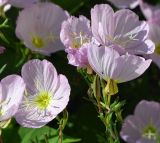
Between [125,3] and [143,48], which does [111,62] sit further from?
[125,3]

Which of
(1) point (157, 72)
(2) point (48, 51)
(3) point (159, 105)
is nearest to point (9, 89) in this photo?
(2) point (48, 51)

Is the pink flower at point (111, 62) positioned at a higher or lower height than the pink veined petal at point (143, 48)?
higher

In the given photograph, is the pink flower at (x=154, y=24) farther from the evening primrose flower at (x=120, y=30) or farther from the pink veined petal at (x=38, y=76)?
the pink veined petal at (x=38, y=76)

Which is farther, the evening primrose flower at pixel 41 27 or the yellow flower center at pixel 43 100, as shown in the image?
the evening primrose flower at pixel 41 27

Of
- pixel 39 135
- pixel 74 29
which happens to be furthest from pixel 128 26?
pixel 39 135

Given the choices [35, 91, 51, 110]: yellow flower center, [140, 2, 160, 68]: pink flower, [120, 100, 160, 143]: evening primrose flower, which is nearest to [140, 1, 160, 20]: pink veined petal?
[140, 2, 160, 68]: pink flower

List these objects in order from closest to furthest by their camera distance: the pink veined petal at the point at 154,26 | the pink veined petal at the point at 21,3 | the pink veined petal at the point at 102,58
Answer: the pink veined petal at the point at 102,58, the pink veined petal at the point at 21,3, the pink veined petal at the point at 154,26

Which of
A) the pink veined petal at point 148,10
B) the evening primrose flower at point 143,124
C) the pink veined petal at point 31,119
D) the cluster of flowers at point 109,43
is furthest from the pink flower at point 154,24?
the pink veined petal at point 31,119

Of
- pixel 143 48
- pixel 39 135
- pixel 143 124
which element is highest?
pixel 143 48
